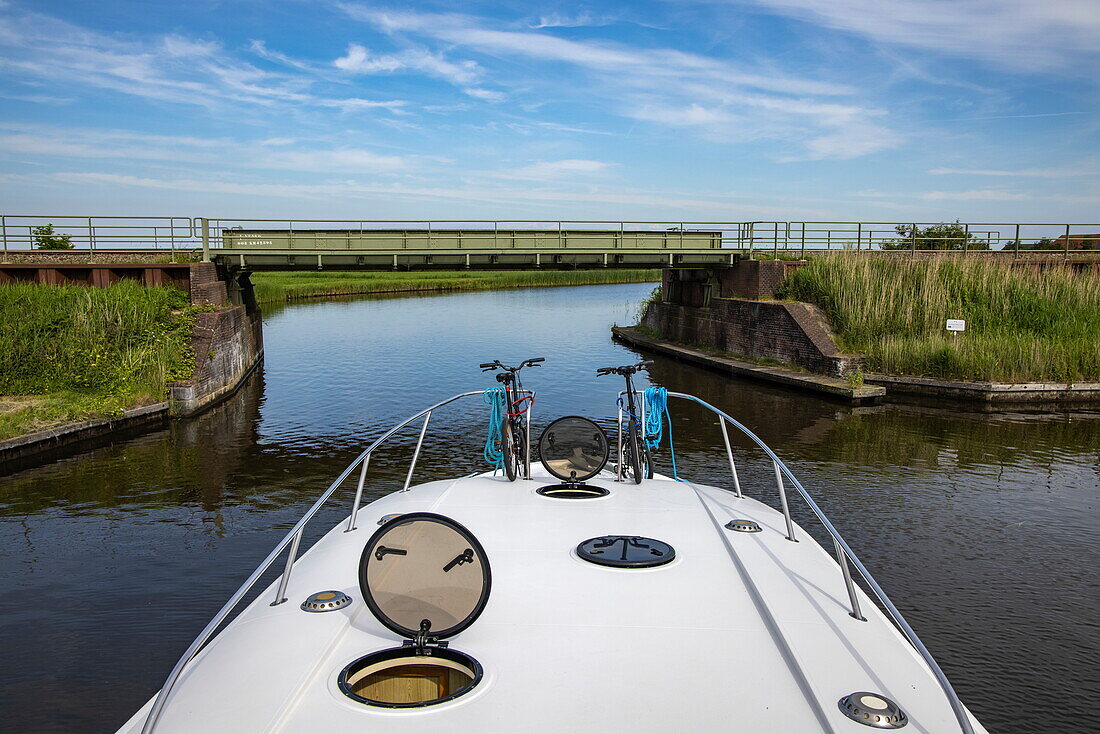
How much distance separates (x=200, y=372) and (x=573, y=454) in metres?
15.2

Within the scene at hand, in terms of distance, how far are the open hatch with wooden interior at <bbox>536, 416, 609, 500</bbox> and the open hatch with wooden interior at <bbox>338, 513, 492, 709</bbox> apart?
11.2 feet

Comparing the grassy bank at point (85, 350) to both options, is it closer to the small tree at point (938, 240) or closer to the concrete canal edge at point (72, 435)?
the concrete canal edge at point (72, 435)

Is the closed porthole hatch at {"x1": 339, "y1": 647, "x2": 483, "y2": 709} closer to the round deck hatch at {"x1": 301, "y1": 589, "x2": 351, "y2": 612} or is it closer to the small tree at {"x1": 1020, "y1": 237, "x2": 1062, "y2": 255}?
the round deck hatch at {"x1": 301, "y1": 589, "x2": 351, "y2": 612}

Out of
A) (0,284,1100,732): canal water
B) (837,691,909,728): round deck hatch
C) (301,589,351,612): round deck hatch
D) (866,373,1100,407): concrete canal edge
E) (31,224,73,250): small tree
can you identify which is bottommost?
(0,284,1100,732): canal water

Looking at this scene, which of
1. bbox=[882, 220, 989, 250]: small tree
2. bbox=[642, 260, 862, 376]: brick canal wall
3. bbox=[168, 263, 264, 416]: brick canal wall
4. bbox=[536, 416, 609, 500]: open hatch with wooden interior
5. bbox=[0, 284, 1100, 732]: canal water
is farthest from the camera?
bbox=[882, 220, 989, 250]: small tree

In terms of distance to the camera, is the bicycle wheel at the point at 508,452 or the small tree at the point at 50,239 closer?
the bicycle wheel at the point at 508,452

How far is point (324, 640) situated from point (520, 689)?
1.34m

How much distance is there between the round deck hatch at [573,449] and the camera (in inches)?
305

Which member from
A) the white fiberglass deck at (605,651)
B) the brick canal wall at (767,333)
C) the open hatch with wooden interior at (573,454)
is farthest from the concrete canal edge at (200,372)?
the brick canal wall at (767,333)

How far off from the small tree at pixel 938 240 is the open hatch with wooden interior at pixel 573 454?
88.8ft

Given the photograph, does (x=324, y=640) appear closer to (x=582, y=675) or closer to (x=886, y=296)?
(x=582, y=675)

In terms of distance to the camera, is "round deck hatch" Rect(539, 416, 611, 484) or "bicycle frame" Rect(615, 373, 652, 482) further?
"bicycle frame" Rect(615, 373, 652, 482)

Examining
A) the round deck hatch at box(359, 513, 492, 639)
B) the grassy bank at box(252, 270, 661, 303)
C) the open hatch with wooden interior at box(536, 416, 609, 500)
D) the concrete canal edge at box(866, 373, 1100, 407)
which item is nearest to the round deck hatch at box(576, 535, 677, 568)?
the open hatch with wooden interior at box(536, 416, 609, 500)

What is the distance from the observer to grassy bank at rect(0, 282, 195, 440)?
1727 cm
